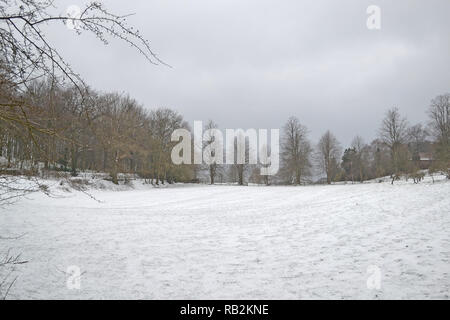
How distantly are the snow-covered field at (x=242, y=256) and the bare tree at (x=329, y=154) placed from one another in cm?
4447

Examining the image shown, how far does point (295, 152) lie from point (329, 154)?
33.5 feet

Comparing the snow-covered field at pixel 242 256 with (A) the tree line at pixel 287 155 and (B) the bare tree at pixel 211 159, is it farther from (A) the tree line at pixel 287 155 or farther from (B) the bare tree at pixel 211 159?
(B) the bare tree at pixel 211 159

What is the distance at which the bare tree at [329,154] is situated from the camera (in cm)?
5317

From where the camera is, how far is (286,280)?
4.66 meters

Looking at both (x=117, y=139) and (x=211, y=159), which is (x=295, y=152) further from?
(x=117, y=139)

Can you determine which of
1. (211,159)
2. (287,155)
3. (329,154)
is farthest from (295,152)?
(211,159)

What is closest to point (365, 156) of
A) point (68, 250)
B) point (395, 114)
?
point (395, 114)

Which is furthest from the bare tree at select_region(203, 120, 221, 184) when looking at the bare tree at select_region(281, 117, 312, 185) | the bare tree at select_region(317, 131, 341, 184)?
the bare tree at select_region(317, 131, 341, 184)

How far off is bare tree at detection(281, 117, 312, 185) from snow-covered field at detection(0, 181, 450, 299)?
36496mm

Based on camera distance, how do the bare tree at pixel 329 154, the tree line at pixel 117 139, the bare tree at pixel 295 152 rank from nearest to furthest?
the tree line at pixel 117 139 < the bare tree at pixel 295 152 < the bare tree at pixel 329 154

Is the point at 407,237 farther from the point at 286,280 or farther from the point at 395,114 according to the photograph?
the point at 395,114

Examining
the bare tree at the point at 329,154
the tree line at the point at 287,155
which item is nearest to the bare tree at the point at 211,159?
the tree line at the point at 287,155

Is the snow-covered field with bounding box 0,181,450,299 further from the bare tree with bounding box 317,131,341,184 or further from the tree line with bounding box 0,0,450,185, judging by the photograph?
the bare tree with bounding box 317,131,341,184

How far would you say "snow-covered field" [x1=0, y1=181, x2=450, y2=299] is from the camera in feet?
14.2
